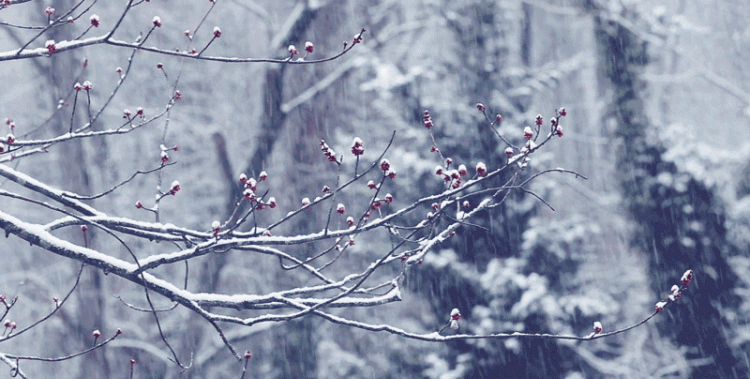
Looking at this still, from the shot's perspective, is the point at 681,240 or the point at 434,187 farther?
the point at 681,240

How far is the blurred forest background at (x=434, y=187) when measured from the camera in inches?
270

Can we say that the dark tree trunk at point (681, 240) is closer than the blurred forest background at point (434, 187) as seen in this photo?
No

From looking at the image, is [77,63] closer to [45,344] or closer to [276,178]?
[276,178]

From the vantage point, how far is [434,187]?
274 inches

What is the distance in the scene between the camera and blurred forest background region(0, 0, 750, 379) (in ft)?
22.5

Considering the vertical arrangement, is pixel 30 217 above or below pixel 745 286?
above

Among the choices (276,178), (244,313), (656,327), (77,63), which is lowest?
(656,327)

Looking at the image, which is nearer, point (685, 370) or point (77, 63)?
point (685, 370)

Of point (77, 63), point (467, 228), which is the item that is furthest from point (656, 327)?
point (77, 63)

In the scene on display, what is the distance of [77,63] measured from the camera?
8555mm

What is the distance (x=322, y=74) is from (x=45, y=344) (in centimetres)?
728

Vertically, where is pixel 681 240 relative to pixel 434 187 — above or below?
below

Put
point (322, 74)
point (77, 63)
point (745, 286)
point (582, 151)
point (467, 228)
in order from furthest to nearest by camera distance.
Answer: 1. point (582, 151)
2. point (322, 74)
3. point (77, 63)
4. point (745, 286)
5. point (467, 228)

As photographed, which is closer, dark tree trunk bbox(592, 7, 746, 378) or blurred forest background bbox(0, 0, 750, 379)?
blurred forest background bbox(0, 0, 750, 379)
